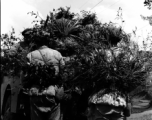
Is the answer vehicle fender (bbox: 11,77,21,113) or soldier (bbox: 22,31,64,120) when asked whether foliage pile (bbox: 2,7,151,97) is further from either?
vehicle fender (bbox: 11,77,21,113)

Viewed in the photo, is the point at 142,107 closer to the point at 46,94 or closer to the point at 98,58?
the point at 98,58

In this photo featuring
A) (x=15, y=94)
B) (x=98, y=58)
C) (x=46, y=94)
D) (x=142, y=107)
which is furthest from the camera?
(x=15, y=94)

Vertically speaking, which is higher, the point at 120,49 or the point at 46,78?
the point at 120,49

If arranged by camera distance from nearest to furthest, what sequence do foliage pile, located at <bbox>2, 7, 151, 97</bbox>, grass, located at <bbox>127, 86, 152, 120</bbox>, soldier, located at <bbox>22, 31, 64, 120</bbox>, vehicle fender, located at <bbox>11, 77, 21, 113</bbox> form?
grass, located at <bbox>127, 86, 152, 120</bbox>, foliage pile, located at <bbox>2, 7, 151, 97</bbox>, soldier, located at <bbox>22, 31, 64, 120</bbox>, vehicle fender, located at <bbox>11, 77, 21, 113</bbox>

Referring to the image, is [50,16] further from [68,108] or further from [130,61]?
[130,61]

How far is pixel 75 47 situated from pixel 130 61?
94cm

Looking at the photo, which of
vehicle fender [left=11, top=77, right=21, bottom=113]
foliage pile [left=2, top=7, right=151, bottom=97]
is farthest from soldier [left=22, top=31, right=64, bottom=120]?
vehicle fender [left=11, top=77, right=21, bottom=113]

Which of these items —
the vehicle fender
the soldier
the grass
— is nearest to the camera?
the grass

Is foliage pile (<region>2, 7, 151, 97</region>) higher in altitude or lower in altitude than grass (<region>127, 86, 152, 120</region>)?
higher

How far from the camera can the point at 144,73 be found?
14.9 feet

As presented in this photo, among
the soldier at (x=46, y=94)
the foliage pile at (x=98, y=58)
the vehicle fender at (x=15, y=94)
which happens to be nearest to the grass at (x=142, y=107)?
the foliage pile at (x=98, y=58)

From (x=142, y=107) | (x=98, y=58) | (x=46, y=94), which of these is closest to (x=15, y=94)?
(x=46, y=94)

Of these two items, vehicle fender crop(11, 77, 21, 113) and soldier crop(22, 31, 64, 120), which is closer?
soldier crop(22, 31, 64, 120)

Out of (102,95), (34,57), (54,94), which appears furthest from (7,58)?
(102,95)
